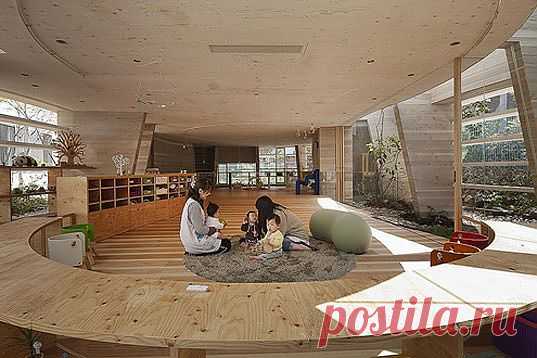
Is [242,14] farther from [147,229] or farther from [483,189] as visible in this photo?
[147,229]

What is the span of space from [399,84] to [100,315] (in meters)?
6.47

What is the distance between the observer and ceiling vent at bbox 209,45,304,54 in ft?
15.0

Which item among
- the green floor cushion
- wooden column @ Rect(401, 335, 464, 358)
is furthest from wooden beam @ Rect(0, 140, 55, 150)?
wooden column @ Rect(401, 335, 464, 358)

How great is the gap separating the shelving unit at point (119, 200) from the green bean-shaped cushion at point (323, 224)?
12.4 ft

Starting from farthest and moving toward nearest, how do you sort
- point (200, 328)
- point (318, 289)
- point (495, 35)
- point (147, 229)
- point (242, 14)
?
point (147, 229)
point (495, 35)
point (242, 14)
point (318, 289)
point (200, 328)

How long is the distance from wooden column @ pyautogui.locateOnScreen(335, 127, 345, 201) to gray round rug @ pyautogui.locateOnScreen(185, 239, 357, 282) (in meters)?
7.93

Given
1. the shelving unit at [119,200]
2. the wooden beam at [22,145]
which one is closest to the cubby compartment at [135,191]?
the shelving unit at [119,200]

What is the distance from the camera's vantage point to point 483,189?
5.90 metres

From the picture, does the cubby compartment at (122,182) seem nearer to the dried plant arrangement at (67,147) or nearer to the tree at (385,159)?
the dried plant arrangement at (67,147)

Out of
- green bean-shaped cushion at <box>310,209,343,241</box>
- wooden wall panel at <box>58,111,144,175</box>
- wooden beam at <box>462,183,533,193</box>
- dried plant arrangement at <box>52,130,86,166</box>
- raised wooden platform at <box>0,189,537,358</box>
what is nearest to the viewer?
raised wooden platform at <box>0,189,537,358</box>

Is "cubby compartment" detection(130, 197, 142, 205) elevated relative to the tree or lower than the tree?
lower

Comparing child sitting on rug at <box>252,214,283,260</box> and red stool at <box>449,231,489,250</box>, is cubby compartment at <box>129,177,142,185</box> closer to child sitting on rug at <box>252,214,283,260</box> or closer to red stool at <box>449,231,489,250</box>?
child sitting on rug at <box>252,214,283,260</box>

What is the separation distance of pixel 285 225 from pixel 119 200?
12.5 feet

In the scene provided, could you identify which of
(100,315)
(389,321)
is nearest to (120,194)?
(100,315)
